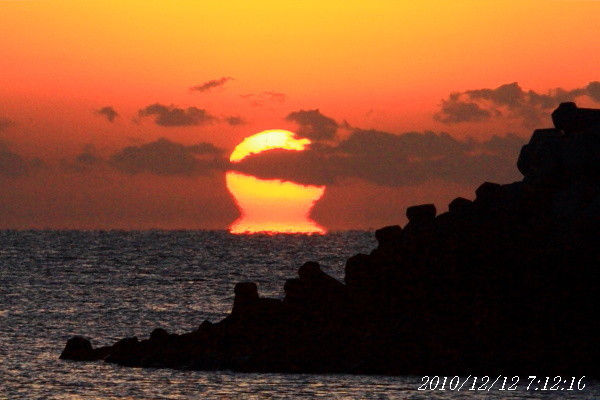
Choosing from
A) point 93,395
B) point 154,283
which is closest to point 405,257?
point 93,395

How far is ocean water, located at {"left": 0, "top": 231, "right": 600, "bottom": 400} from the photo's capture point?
45.7 meters

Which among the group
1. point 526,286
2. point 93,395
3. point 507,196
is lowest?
point 93,395

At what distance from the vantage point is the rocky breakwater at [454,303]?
48531mm

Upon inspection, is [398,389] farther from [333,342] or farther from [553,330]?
[553,330]

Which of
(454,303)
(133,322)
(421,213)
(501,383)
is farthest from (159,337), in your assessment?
(133,322)

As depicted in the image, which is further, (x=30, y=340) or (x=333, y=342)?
(x=30, y=340)

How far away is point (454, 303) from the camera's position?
172ft

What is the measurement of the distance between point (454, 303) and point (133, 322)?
29.6m

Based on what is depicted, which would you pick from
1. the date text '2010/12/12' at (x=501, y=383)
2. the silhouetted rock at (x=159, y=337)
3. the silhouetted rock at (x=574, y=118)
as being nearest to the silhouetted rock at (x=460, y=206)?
the silhouetted rock at (x=574, y=118)

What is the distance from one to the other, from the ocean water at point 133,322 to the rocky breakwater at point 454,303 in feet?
5.20

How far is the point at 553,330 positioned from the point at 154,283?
6821 centimetres

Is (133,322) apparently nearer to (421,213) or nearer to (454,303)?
(421,213)

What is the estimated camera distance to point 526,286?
52.5 metres

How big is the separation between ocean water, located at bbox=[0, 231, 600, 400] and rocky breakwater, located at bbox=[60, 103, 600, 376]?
158 cm
